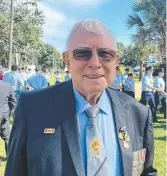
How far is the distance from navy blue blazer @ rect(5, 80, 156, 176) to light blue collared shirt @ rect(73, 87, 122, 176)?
1.0 inches

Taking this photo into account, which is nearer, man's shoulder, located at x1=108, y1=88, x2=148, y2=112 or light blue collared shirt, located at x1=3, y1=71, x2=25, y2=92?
man's shoulder, located at x1=108, y1=88, x2=148, y2=112

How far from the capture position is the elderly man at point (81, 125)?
1.42m

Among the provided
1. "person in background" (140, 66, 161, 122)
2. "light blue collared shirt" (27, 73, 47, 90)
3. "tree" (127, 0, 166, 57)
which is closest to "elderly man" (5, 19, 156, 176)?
"light blue collared shirt" (27, 73, 47, 90)

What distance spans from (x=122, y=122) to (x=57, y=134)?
1.05 feet

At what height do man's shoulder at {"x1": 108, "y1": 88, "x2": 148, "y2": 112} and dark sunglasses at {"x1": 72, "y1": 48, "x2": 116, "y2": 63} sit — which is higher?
dark sunglasses at {"x1": 72, "y1": 48, "x2": 116, "y2": 63}

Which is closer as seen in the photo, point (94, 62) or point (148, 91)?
point (94, 62)

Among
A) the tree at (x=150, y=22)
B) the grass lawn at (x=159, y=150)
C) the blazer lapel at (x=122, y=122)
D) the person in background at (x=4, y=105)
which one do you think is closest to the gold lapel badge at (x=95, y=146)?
the blazer lapel at (x=122, y=122)

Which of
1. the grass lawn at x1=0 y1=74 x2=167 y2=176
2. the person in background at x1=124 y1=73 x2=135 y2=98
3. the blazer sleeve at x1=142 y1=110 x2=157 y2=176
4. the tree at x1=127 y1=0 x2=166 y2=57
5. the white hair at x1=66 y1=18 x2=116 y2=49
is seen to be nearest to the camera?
the white hair at x1=66 y1=18 x2=116 y2=49

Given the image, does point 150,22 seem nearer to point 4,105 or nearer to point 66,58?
point 4,105

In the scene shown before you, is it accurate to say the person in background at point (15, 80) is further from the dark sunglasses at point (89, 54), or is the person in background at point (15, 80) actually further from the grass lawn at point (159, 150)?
the dark sunglasses at point (89, 54)

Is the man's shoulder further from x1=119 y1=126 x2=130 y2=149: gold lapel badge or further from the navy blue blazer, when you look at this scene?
x1=119 y1=126 x2=130 y2=149: gold lapel badge

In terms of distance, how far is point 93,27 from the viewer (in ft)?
4.95

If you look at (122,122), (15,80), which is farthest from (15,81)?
(122,122)

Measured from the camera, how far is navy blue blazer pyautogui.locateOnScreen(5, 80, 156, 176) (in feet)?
4.64
